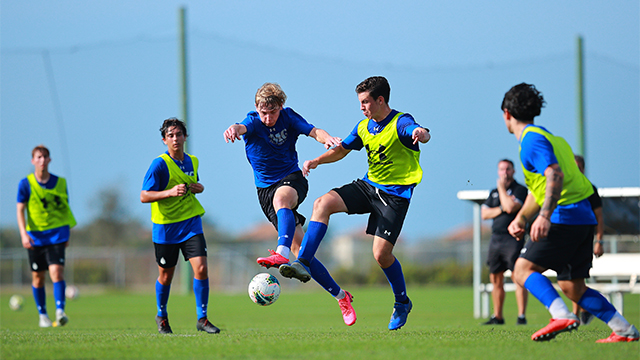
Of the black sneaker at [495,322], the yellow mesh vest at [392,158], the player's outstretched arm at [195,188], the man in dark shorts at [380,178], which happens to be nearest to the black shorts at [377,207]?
the man in dark shorts at [380,178]

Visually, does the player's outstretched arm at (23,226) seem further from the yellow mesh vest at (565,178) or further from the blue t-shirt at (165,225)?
the yellow mesh vest at (565,178)

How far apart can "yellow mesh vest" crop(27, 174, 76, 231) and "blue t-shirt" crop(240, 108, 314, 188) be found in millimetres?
3938

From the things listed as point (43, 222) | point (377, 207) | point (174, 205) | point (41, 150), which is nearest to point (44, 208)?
point (43, 222)

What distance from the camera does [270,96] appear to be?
685 cm

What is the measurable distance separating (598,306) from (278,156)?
339cm

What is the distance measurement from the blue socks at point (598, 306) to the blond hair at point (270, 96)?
343cm

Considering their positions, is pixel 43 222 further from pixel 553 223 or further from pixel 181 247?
pixel 553 223

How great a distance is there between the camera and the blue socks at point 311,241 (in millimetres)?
6242

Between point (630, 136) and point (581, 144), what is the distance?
10.1 ft

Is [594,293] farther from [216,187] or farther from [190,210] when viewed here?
[216,187]

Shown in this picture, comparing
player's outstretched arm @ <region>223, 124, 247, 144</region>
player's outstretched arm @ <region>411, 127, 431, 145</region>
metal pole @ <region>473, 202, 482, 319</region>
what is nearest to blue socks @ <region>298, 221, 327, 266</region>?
player's outstretched arm @ <region>223, 124, 247, 144</region>

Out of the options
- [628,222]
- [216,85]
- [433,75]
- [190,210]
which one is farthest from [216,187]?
[190,210]

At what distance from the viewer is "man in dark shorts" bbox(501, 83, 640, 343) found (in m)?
4.61

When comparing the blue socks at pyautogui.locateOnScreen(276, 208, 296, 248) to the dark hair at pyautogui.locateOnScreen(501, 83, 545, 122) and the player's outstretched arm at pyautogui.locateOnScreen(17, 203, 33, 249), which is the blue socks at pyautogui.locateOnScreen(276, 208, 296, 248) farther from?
the player's outstretched arm at pyautogui.locateOnScreen(17, 203, 33, 249)
